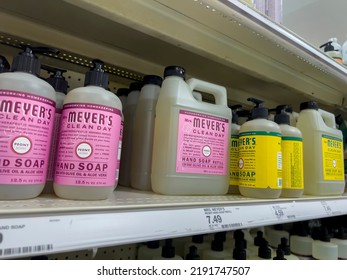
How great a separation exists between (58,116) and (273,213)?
1.70ft

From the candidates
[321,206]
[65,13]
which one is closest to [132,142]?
[65,13]

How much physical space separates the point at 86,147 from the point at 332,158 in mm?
813

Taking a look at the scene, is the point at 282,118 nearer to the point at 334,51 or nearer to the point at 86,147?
the point at 86,147

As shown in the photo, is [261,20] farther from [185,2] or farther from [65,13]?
[65,13]

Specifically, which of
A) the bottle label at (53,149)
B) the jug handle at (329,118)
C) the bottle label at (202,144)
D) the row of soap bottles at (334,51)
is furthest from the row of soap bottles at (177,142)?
the row of soap bottles at (334,51)

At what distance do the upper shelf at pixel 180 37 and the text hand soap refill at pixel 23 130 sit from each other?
8.9 inches

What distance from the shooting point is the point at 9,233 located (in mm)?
312

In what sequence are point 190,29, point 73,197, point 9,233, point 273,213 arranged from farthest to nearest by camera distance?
1. point 190,29
2. point 273,213
3. point 73,197
4. point 9,233

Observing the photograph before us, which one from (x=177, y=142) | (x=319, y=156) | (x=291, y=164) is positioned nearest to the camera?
(x=177, y=142)

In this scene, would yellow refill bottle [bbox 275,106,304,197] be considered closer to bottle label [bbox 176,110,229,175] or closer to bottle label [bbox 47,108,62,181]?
bottle label [bbox 176,110,229,175]

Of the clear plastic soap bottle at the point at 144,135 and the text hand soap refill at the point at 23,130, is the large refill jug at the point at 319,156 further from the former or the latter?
the text hand soap refill at the point at 23,130

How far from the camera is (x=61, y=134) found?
0.48 meters

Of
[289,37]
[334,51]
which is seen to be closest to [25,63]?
[289,37]

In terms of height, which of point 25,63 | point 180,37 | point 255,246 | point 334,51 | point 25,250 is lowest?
point 255,246
